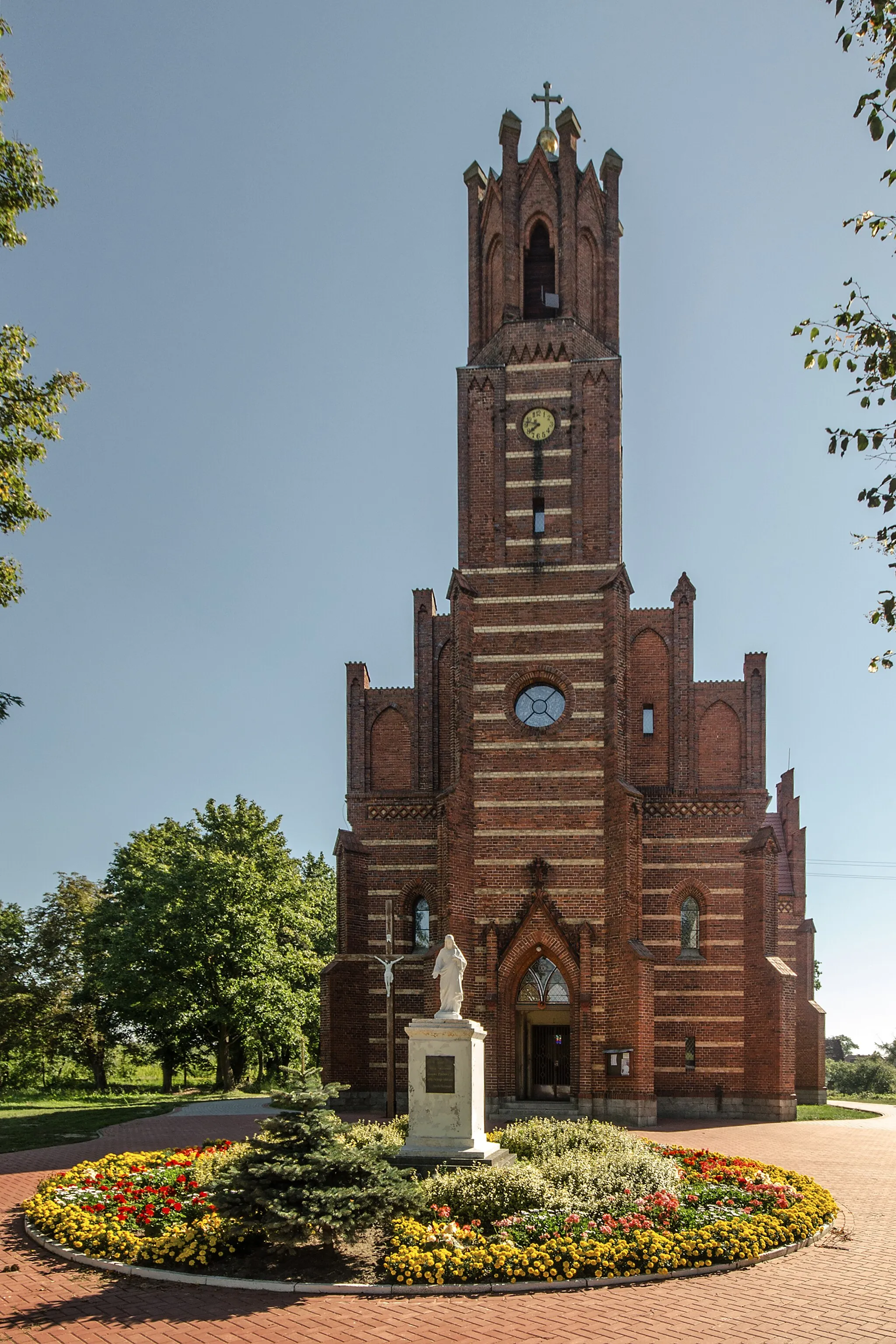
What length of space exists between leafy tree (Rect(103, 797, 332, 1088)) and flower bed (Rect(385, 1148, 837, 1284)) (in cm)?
2552

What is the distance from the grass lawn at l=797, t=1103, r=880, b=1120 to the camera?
31.5 meters

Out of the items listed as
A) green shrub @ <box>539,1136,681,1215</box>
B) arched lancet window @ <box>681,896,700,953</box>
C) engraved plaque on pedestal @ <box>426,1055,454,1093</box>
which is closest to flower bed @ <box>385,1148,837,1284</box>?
green shrub @ <box>539,1136,681,1215</box>

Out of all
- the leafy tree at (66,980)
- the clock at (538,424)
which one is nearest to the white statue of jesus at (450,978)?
the clock at (538,424)

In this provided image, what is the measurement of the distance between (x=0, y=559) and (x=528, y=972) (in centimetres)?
1777

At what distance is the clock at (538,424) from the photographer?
3180 centimetres

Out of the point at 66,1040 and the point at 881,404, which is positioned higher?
the point at 881,404

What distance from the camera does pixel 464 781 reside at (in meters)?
29.5

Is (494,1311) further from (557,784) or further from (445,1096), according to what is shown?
(557,784)

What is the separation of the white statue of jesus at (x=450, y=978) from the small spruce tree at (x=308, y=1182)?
185 inches

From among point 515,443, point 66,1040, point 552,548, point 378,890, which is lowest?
point 66,1040

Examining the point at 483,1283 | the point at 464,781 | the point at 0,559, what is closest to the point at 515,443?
the point at 464,781

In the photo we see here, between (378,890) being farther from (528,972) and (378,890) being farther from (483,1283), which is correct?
(483,1283)

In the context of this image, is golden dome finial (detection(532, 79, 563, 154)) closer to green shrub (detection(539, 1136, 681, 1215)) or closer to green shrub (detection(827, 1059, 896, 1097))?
green shrub (detection(539, 1136, 681, 1215))

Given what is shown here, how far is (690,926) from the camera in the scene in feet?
101
